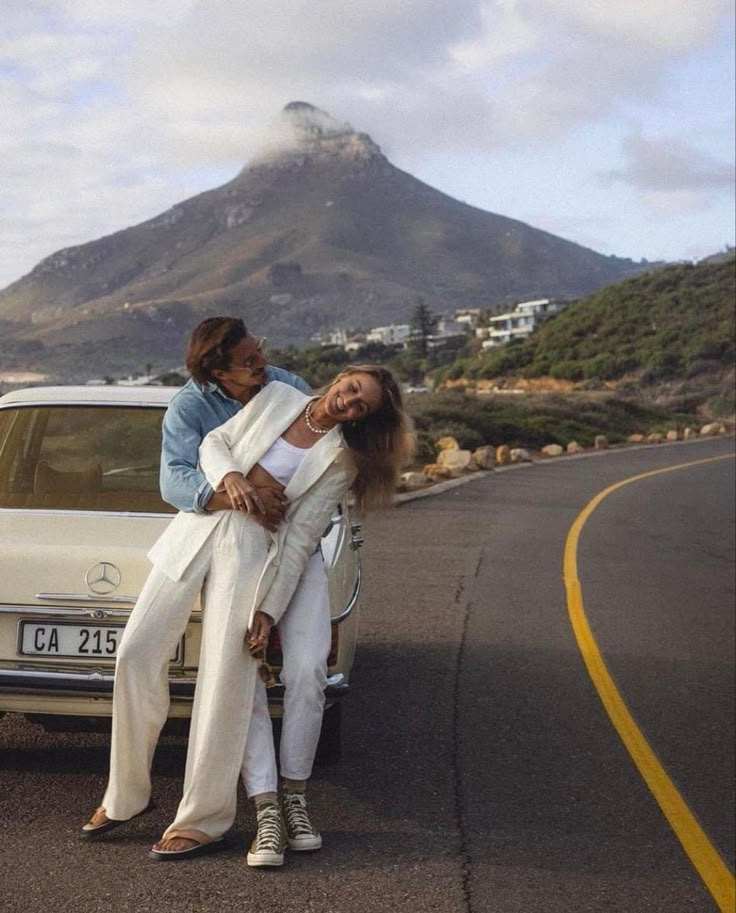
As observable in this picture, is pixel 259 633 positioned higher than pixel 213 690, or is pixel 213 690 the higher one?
pixel 259 633

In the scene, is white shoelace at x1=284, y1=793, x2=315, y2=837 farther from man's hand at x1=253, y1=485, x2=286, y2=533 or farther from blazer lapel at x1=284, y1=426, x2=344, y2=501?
blazer lapel at x1=284, y1=426, x2=344, y2=501

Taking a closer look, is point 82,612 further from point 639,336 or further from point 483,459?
point 639,336

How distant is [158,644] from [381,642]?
171 inches

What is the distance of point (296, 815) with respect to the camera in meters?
4.57

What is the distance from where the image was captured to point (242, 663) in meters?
4.40

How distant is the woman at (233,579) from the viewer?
4383 mm

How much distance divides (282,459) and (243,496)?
24 centimetres

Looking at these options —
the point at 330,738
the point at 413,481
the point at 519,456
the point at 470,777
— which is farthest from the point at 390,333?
the point at 330,738

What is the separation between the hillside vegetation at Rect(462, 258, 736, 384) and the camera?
7169cm

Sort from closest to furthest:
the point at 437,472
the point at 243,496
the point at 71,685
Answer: the point at 243,496
the point at 71,685
the point at 437,472

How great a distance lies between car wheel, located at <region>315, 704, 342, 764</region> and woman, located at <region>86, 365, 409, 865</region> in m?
1.15

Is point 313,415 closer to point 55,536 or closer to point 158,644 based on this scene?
point 158,644

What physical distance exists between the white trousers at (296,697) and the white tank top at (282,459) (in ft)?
1.07

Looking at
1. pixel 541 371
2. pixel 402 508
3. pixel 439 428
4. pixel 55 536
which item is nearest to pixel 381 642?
pixel 55 536
